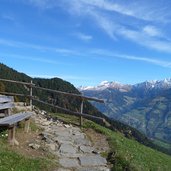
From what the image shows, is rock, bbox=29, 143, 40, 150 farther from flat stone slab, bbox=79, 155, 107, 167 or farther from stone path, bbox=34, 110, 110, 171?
flat stone slab, bbox=79, 155, 107, 167

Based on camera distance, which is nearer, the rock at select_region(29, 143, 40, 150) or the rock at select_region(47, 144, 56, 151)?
the rock at select_region(29, 143, 40, 150)

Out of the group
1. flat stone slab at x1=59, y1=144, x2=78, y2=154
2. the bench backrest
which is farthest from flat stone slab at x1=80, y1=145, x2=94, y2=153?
the bench backrest

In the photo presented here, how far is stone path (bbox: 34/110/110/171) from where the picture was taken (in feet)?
52.4

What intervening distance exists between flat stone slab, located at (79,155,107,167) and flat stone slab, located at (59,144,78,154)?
3.15 feet

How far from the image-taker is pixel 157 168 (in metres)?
19.1

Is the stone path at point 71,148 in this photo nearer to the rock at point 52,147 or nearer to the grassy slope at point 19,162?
the rock at point 52,147

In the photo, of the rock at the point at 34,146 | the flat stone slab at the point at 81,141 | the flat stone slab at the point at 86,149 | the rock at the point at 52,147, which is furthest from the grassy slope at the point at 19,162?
the flat stone slab at the point at 81,141

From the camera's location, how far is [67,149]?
60.4 feet

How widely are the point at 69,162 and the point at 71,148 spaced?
2584 millimetres

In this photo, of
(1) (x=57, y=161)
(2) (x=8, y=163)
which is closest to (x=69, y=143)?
(1) (x=57, y=161)

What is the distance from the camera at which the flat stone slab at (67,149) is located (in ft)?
59.2

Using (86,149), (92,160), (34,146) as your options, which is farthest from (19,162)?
(86,149)

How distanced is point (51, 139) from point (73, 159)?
3511 mm

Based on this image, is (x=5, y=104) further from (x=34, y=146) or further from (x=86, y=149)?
(x=86, y=149)
